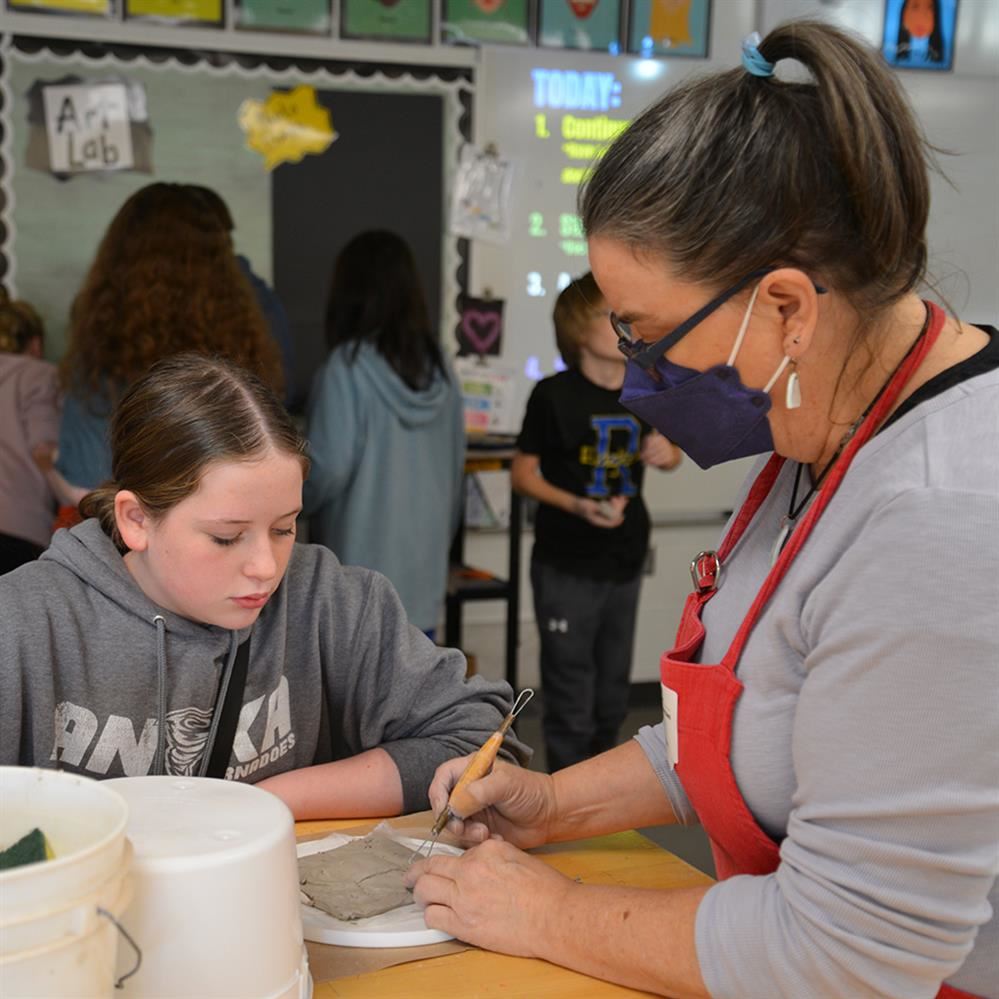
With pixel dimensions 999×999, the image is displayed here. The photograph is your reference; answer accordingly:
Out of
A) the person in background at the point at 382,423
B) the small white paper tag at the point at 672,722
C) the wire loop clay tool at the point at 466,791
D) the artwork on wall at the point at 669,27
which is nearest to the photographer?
the small white paper tag at the point at 672,722

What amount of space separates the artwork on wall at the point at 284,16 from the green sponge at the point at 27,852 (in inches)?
135

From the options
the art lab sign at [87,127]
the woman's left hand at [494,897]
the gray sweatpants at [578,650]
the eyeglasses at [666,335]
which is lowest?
the gray sweatpants at [578,650]

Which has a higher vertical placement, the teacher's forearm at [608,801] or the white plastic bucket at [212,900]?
the white plastic bucket at [212,900]

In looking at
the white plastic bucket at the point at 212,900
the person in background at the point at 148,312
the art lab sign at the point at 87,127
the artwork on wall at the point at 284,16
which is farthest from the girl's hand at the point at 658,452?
the white plastic bucket at the point at 212,900

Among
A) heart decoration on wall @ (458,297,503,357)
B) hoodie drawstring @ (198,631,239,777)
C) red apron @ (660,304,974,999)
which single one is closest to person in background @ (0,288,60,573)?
heart decoration on wall @ (458,297,503,357)

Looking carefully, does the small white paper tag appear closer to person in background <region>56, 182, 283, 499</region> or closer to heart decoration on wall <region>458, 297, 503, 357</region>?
person in background <region>56, 182, 283, 499</region>

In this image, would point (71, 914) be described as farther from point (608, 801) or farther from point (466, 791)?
point (608, 801)

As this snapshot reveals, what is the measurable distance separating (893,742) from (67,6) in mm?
3551

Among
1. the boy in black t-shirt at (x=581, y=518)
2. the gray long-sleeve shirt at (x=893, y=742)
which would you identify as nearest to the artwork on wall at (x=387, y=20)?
the boy in black t-shirt at (x=581, y=518)

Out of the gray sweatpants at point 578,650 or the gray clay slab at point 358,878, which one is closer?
the gray clay slab at point 358,878

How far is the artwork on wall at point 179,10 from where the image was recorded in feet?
12.2

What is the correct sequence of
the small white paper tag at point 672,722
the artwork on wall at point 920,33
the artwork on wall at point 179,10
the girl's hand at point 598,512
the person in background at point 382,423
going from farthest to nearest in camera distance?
1. the artwork on wall at point 920,33
2. the artwork on wall at point 179,10
3. the girl's hand at point 598,512
4. the person in background at point 382,423
5. the small white paper tag at point 672,722

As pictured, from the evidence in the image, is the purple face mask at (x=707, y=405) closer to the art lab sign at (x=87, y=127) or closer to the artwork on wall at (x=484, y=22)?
the art lab sign at (x=87, y=127)

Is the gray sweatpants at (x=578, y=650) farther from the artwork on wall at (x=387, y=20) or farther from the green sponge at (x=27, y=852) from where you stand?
the green sponge at (x=27, y=852)
